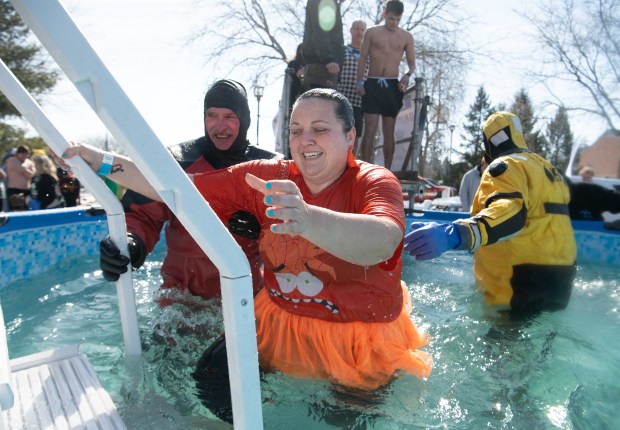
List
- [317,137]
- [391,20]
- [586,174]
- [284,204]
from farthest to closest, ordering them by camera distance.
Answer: [586,174], [391,20], [317,137], [284,204]

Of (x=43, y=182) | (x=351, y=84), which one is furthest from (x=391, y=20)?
(x=43, y=182)

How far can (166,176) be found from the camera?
92 centimetres

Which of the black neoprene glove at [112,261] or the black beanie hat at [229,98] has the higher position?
the black beanie hat at [229,98]

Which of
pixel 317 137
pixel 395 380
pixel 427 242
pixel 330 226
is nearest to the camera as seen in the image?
pixel 330 226

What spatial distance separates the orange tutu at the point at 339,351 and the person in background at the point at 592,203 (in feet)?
17.5

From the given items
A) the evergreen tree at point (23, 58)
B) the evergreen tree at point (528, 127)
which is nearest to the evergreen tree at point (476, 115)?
the evergreen tree at point (528, 127)

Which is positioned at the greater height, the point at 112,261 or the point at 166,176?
the point at 166,176

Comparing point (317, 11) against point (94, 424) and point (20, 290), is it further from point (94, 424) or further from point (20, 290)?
point (94, 424)

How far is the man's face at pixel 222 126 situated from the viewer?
9.39ft

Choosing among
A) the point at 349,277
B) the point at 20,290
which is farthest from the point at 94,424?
the point at 20,290

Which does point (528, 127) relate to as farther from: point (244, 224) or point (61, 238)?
point (244, 224)

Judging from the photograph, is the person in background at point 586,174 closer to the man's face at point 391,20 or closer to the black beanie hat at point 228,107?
the man's face at point 391,20

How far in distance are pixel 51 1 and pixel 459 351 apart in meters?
2.52

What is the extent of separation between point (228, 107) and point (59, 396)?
190 centimetres
